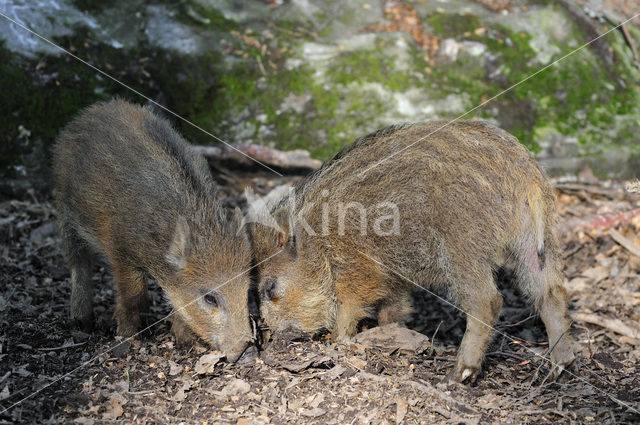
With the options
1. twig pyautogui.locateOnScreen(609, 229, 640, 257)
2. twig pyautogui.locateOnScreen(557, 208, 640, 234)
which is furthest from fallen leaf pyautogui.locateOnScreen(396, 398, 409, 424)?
Result: twig pyautogui.locateOnScreen(609, 229, 640, 257)

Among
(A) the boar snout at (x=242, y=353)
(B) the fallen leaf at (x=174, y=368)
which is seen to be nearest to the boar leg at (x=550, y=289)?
(A) the boar snout at (x=242, y=353)

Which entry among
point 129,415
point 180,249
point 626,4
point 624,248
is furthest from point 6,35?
point 626,4

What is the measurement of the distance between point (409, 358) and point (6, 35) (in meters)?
5.85

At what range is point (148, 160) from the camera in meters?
4.96

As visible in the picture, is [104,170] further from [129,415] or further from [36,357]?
[129,415]

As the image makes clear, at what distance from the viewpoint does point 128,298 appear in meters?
4.91

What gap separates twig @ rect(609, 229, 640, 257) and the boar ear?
452cm

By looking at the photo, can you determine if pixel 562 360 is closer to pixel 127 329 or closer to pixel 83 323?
pixel 127 329

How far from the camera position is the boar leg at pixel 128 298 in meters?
4.89

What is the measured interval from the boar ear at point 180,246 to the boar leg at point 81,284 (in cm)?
101

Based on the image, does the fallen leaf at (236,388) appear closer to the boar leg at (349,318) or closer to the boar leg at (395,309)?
the boar leg at (349,318)

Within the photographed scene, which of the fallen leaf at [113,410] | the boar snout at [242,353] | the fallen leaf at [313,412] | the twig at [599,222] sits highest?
the fallen leaf at [113,410]

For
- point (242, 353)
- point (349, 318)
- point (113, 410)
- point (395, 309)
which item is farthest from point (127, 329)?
point (395, 309)

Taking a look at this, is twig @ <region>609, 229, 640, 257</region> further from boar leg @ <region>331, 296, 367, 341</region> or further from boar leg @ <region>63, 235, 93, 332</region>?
boar leg @ <region>63, 235, 93, 332</region>
